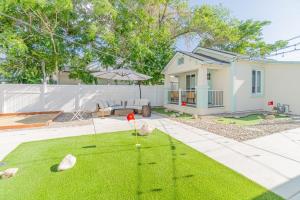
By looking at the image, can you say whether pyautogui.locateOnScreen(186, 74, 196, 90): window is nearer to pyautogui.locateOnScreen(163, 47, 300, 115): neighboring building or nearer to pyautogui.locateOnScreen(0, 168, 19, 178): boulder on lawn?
pyautogui.locateOnScreen(163, 47, 300, 115): neighboring building

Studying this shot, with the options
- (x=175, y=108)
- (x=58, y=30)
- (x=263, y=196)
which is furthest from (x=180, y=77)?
(x=263, y=196)

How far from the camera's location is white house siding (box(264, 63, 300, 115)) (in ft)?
34.7

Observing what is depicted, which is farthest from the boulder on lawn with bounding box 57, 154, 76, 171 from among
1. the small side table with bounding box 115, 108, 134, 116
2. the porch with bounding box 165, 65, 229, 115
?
the porch with bounding box 165, 65, 229, 115

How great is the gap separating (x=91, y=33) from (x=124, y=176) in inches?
489

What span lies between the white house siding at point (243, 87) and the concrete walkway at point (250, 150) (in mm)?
4405

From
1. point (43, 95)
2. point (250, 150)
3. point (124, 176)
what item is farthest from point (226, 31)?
point (124, 176)

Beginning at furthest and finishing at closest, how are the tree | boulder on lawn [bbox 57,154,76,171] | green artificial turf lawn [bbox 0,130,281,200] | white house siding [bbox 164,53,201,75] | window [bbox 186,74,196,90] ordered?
the tree, window [bbox 186,74,196,90], white house siding [bbox 164,53,201,75], boulder on lawn [bbox 57,154,76,171], green artificial turf lawn [bbox 0,130,281,200]

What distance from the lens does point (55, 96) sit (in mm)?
11586

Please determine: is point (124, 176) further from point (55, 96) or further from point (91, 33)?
point (91, 33)

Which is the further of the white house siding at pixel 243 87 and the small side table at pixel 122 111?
the white house siding at pixel 243 87

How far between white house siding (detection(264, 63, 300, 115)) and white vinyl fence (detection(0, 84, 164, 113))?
9453 mm

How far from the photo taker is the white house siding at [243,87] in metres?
10.8

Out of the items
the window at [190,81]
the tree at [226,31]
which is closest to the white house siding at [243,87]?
the window at [190,81]

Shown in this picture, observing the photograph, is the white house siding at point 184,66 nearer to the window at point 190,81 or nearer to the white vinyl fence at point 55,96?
the window at point 190,81
